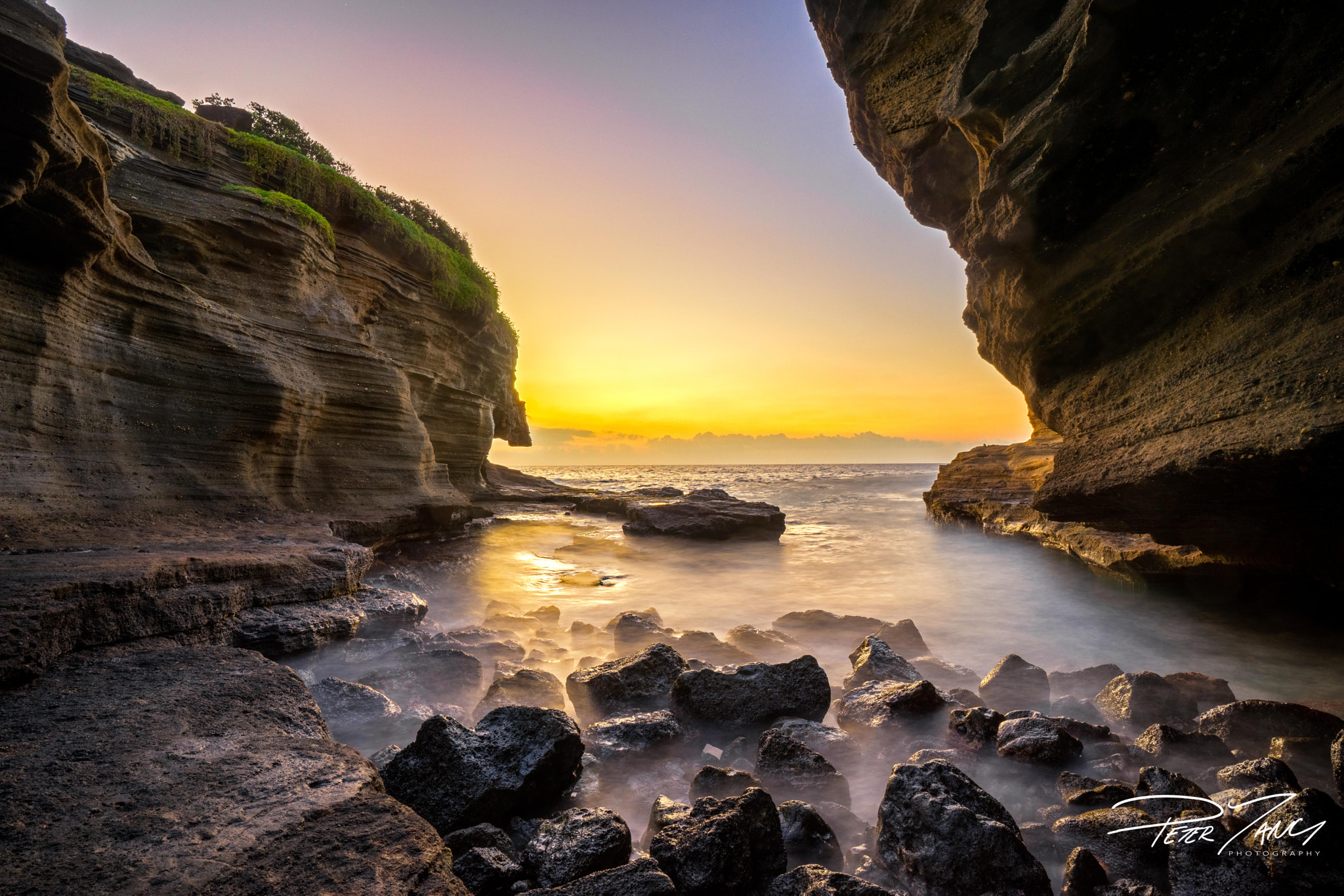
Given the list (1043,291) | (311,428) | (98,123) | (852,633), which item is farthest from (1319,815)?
(98,123)

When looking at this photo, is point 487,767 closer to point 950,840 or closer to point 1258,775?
point 950,840

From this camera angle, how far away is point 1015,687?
468cm

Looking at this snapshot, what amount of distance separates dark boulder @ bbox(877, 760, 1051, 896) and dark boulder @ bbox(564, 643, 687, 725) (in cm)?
217

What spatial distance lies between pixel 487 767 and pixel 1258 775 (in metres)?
4.08

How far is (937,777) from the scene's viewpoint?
2.58 m

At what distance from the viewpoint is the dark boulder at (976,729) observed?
3.53 metres

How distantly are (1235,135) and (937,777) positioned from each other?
5.66 m

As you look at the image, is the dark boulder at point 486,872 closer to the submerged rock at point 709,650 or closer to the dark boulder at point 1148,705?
the submerged rock at point 709,650

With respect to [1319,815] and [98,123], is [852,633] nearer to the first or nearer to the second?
[1319,815]

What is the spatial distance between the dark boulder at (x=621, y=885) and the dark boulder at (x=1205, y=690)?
14.7 ft

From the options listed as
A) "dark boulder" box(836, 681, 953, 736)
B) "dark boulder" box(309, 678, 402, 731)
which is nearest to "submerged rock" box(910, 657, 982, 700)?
"dark boulder" box(836, 681, 953, 736)

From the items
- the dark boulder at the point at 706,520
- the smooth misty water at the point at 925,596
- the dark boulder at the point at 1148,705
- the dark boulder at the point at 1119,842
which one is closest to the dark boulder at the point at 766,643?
the smooth misty water at the point at 925,596

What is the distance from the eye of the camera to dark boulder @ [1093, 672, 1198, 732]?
392 cm

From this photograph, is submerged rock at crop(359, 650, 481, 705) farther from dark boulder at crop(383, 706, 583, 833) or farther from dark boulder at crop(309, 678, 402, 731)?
dark boulder at crop(383, 706, 583, 833)
